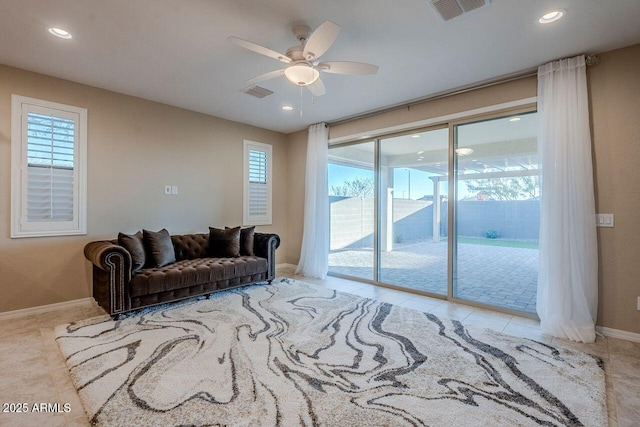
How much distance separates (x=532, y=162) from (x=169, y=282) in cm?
451

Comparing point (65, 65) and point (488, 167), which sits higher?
point (65, 65)

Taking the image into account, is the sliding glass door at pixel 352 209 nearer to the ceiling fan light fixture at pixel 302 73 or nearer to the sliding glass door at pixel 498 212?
the sliding glass door at pixel 498 212

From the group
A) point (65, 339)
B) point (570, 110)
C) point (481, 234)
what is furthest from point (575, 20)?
point (65, 339)

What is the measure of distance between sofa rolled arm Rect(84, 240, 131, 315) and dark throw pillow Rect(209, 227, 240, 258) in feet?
4.55

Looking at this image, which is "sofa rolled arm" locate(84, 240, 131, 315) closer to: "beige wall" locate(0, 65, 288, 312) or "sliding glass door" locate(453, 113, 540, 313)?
"beige wall" locate(0, 65, 288, 312)

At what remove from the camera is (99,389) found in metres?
2.01

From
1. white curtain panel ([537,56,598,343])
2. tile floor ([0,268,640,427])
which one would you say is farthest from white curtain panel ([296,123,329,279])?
white curtain panel ([537,56,598,343])

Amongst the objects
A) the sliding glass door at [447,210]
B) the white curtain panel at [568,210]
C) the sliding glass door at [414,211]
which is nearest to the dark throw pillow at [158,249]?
the sliding glass door at [447,210]

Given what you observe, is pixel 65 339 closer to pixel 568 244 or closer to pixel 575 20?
pixel 568 244

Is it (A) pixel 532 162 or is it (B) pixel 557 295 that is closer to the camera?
(B) pixel 557 295

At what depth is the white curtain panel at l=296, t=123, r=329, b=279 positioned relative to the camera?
5.31 m

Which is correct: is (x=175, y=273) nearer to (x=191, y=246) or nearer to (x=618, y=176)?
(x=191, y=246)

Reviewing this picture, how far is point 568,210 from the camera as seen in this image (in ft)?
9.84

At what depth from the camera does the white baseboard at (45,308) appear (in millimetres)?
3336
